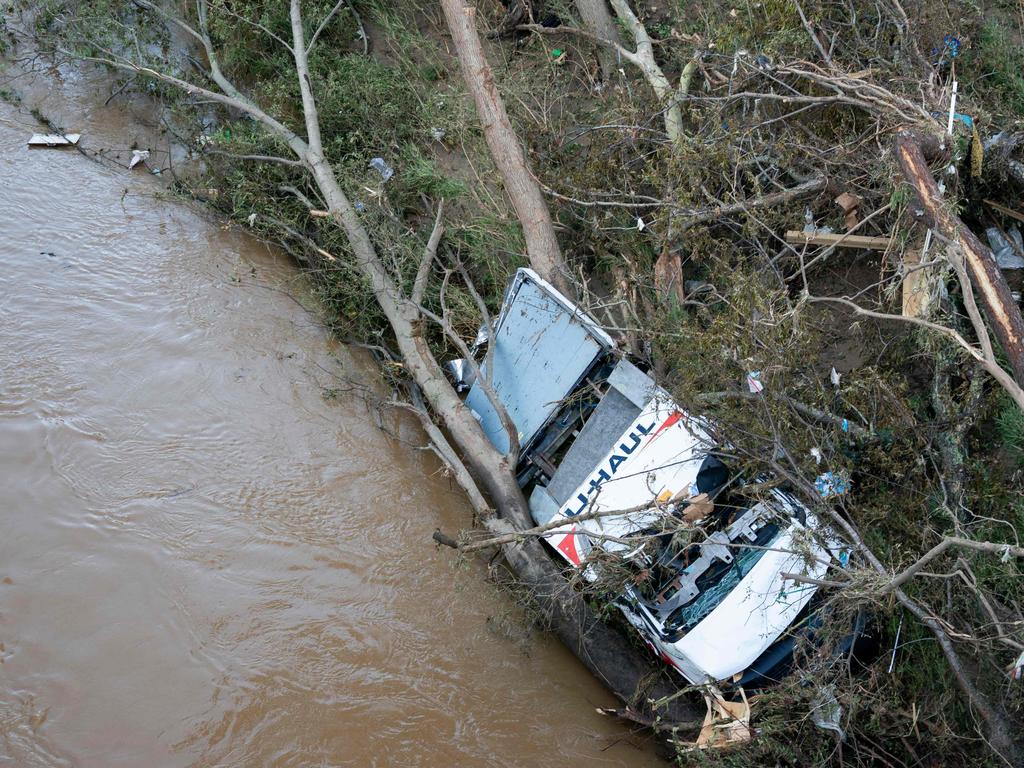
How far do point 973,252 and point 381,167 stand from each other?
5.08 meters

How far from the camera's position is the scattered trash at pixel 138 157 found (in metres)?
8.88

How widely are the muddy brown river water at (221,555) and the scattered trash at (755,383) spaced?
225cm

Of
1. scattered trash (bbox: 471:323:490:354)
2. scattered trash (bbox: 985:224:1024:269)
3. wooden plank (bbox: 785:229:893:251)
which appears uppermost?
scattered trash (bbox: 985:224:1024:269)

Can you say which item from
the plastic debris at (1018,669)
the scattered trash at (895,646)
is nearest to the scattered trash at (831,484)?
the scattered trash at (895,646)

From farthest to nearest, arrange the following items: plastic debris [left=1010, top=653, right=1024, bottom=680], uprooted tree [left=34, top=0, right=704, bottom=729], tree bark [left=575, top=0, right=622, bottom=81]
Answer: tree bark [left=575, top=0, right=622, bottom=81] < uprooted tree [left=34, top=0, right=704, bottom=729] < plastic debris [left=1010, top=653, right=1024, bottom=680]

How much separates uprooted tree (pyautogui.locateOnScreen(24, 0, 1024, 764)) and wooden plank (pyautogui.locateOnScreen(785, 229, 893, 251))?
0.13 feet

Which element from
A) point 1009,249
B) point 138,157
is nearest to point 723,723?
point 1009,249

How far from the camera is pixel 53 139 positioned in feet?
29.5

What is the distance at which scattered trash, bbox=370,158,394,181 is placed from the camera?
7918mm

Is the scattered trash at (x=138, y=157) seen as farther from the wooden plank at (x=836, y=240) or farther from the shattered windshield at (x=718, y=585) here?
the shattered windshield at (x=718, y=585)

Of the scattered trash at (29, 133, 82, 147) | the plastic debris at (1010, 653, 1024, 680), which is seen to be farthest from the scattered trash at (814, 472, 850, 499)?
the scattered trash at (29, 133, 82, 147)

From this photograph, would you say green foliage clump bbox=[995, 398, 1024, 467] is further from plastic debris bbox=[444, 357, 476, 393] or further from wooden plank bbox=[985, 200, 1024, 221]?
plastic debris bbox=[444, 357, 476, 393]

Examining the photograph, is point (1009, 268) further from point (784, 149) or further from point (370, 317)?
point (370, 317)

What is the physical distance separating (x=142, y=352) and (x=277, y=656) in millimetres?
3082
